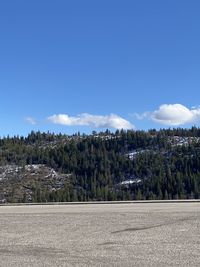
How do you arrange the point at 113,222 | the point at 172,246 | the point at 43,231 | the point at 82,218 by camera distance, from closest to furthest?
the point at 172,246
the point at 43,231
the point at 113,222
the point at 82,218

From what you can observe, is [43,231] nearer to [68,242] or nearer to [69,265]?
[68,242]

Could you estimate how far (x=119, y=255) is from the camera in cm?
1480

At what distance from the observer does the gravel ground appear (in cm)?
1422

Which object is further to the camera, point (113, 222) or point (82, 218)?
point (82, 218)

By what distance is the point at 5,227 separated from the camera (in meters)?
24.2

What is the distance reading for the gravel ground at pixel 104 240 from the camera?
1422 centimetres

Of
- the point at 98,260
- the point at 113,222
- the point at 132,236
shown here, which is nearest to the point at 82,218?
the point at 113,222

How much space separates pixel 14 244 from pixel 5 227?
621 centimetres

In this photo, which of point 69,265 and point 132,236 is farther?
point 132,236

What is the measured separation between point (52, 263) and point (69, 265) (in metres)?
0.64

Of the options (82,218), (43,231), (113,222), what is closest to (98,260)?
(43,231)

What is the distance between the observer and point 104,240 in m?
18.0

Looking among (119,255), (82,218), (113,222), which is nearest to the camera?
(119,255)

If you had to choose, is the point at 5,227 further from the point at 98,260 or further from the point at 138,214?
the point at 98,260
